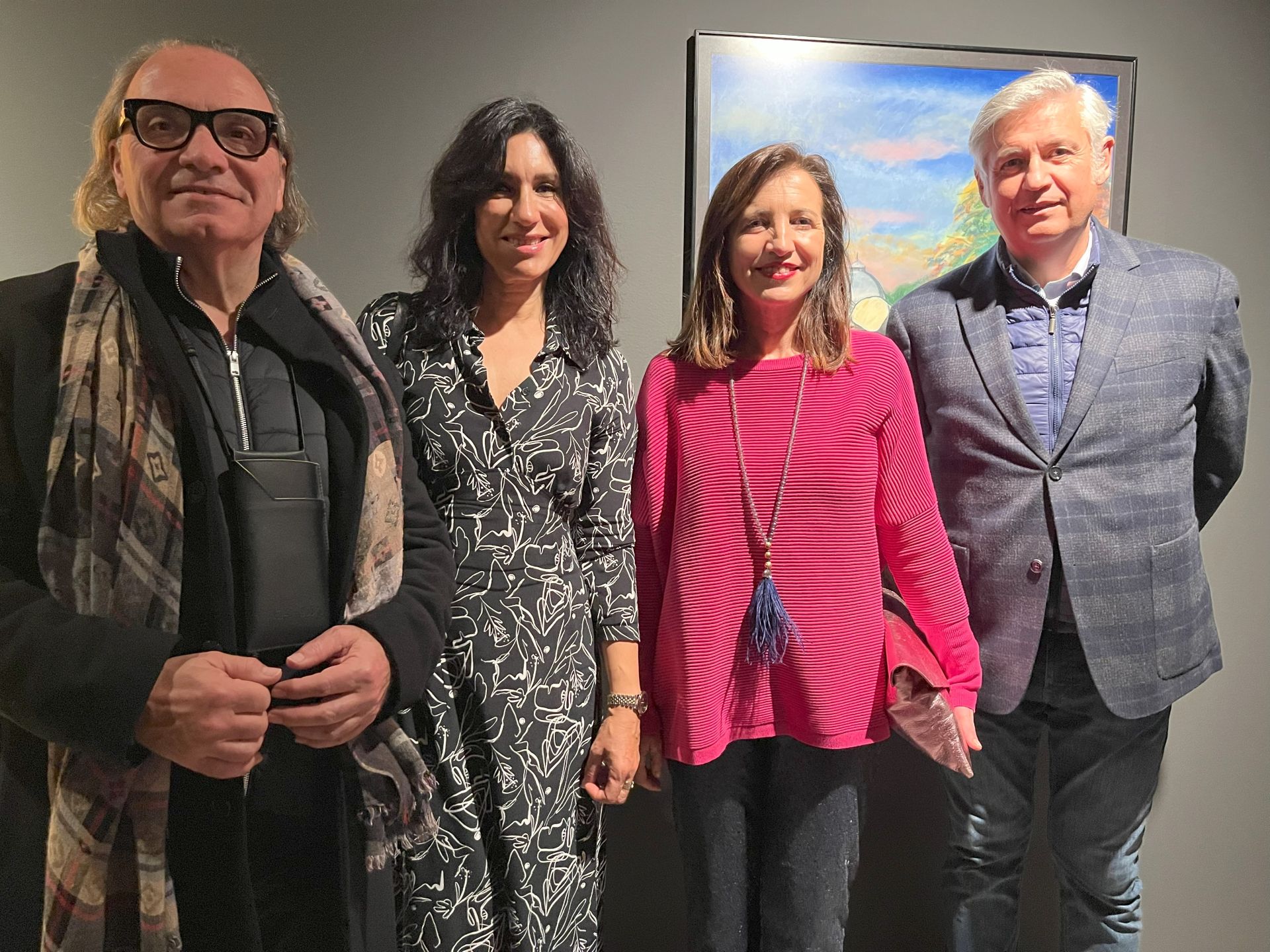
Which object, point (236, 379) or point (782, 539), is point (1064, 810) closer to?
point (782, 539)

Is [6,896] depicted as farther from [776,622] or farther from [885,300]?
[885,300]

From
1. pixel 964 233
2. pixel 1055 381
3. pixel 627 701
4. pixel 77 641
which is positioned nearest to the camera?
pixel 77 641

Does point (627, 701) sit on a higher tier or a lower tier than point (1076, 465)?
lower

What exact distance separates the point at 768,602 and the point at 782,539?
122 millimetres

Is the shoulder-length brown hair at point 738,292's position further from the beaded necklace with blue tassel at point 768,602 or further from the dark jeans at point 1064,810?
the dark jeans at point 1064,810

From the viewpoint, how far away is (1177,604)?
1903 mm

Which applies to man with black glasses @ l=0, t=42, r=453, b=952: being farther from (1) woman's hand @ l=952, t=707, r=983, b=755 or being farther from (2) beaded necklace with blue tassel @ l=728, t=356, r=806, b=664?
(1) woman's hand @ l=952, t=707, r=983, b=755

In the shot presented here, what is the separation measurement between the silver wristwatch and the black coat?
1.56 feet

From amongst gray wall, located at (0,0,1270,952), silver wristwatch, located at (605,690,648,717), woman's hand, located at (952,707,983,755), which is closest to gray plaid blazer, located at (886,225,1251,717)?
woman's hand, located at (952,707,983,755)

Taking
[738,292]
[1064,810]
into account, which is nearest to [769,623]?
[738,292]

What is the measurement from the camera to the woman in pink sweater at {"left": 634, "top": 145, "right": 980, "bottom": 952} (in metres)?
1.70

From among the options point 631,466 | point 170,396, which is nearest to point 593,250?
point 631,466

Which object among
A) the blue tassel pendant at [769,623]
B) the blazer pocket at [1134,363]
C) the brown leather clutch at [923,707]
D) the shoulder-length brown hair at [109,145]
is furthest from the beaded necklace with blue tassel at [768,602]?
→ the shoulder-length brown hair at [109,145]

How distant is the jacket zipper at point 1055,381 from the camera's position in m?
1.88
